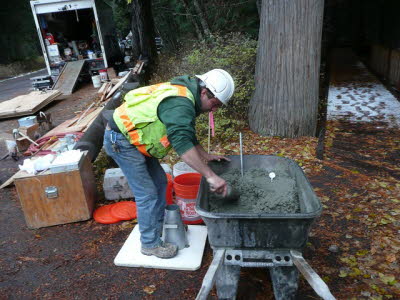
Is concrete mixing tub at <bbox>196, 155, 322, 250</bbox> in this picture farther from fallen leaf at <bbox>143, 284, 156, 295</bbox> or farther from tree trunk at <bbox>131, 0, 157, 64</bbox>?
tree trunk at <bbox>131, 0, 157, 64</bbox>

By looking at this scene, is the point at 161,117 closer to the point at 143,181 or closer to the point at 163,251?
the point at 143,181

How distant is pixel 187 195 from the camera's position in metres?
3.67

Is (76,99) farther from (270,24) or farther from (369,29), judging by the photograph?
(369,29)

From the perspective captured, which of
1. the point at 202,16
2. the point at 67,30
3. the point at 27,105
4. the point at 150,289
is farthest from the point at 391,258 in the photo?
the point at 67,30

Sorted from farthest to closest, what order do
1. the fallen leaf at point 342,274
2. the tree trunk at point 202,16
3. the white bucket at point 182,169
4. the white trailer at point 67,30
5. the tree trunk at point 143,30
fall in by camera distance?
the tree trunk at point 143,30
the white trailer at point 67,30
the tree trunk at point 202,16
the white bucket at point 182,169
the fallen leaf at point 342,274

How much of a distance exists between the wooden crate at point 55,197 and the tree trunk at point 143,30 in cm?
997

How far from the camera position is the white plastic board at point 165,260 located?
10.4ft

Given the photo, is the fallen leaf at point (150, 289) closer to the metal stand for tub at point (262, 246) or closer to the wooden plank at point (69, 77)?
the metal stand for tub at point (262, 246)

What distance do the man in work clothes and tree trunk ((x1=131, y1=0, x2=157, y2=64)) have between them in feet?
35.4

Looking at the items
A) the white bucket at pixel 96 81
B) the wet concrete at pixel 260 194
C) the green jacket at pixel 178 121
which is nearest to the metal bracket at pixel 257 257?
the wet concrete at pixel 260 194

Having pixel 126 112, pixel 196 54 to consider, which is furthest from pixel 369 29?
pixel 126 112

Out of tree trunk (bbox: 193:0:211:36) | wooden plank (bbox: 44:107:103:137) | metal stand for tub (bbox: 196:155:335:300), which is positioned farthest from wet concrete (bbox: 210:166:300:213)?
tree trunk (bbox: 193:0:211:36)

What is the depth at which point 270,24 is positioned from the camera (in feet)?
18.6

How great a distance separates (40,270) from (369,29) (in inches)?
653
